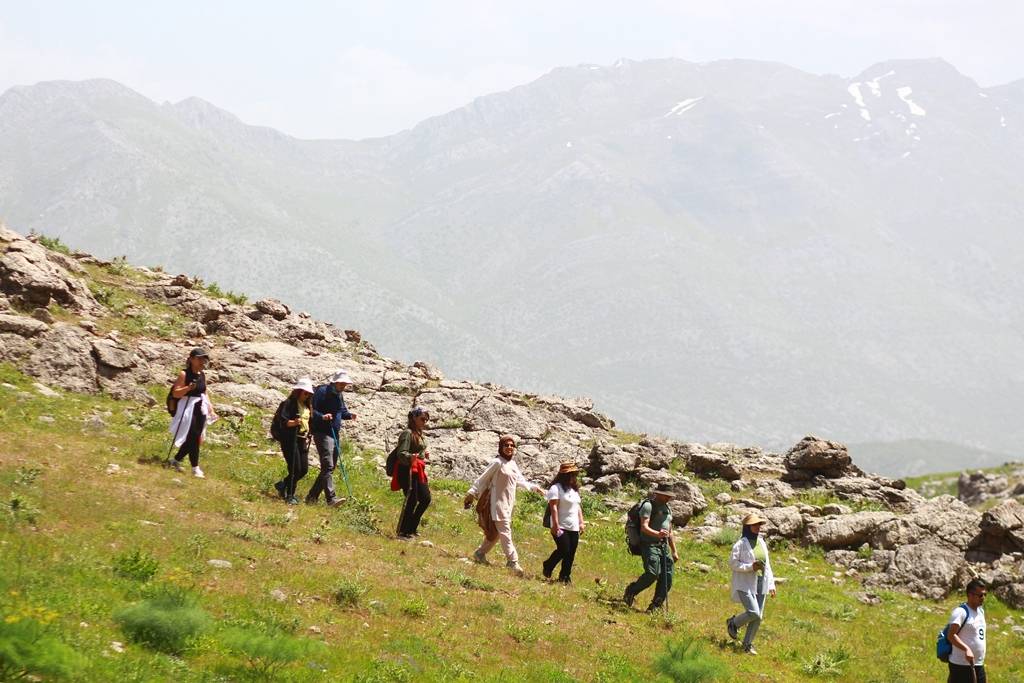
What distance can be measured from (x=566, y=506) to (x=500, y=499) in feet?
4.31

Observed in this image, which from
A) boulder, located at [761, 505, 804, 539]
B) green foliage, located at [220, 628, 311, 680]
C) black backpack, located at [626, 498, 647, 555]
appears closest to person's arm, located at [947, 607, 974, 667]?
black backpack, located at [626, 498, 647, 555]

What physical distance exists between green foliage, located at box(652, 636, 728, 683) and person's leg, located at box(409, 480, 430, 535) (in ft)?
20.9

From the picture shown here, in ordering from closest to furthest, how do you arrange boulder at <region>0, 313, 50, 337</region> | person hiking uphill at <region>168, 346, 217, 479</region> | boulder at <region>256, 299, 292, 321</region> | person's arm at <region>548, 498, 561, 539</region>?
1. person's arm at <region>548, 498, 561, 539</region>
2. person hiking uphill at <region>168, 346, 217, 479</region>
3. boulder at <region>0, 313, 50, 337</region>
4. boulder at <region>256, 299, 292, 321</region>

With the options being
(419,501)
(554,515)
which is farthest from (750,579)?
(419,501)

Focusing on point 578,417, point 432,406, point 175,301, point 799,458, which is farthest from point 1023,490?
point 175,301

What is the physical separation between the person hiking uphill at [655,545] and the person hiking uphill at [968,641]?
4740 millimetres

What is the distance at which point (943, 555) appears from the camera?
2441cm

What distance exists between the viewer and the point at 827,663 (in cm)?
1554

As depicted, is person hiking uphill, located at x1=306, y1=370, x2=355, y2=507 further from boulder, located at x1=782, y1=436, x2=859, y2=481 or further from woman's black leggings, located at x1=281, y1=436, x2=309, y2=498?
boulder, located at x1=782, y1=436, x2=859, y2=481

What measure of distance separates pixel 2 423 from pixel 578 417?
950 inches

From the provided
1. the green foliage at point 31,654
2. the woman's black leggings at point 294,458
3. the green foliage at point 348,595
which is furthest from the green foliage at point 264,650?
the woman's black leggings at point 294,458

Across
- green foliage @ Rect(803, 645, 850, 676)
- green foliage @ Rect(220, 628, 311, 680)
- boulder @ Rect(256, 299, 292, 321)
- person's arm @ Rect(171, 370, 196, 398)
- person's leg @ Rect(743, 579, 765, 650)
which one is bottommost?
green foliage @ Rect(220, 628, 311, 680)

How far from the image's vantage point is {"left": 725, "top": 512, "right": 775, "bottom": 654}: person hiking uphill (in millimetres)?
15516

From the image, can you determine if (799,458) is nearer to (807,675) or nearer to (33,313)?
(807,675)
